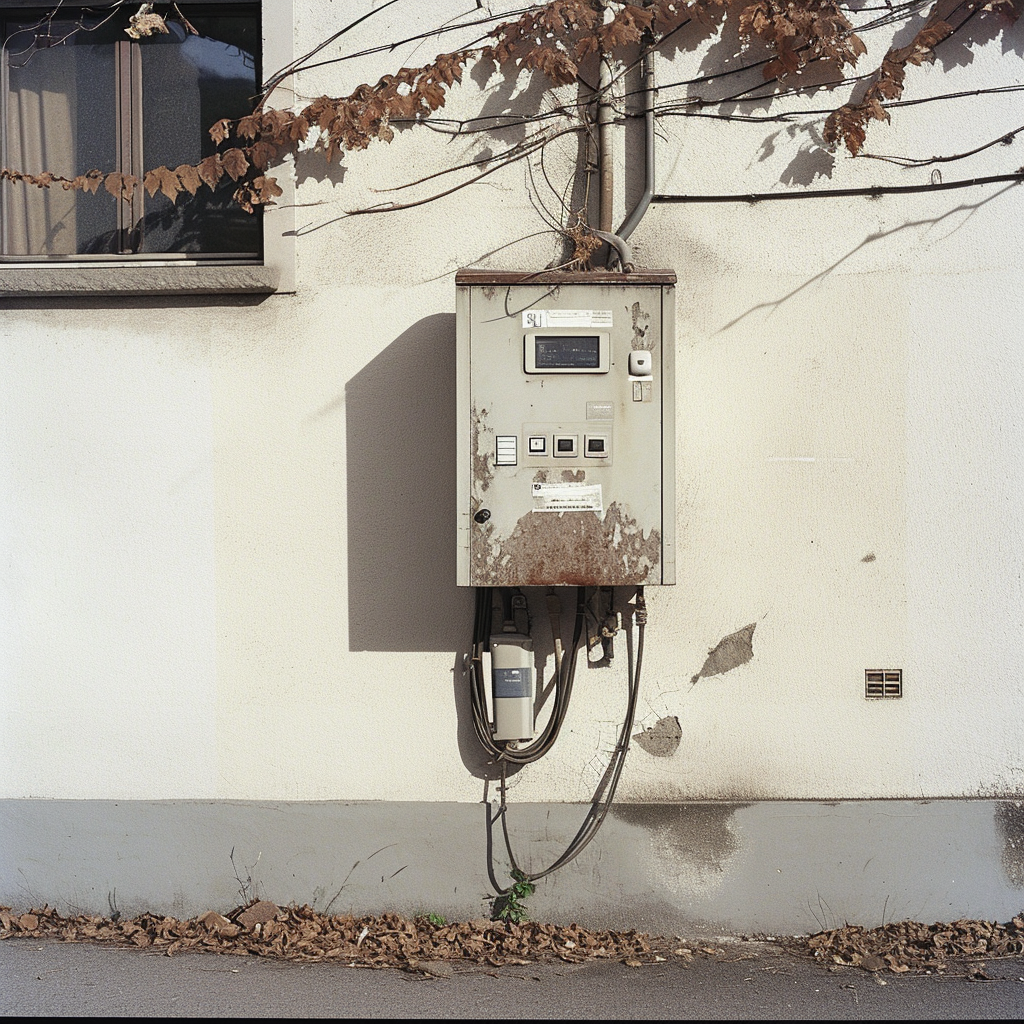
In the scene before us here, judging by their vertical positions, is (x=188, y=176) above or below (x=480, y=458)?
above

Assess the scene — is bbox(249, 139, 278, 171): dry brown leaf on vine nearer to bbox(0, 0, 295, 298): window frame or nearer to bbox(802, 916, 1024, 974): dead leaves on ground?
bbox(0, 0, 295, 298): window frame

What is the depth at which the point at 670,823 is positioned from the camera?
11.9ft

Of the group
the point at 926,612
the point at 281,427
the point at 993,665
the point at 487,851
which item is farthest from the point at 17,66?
the point at 993,665

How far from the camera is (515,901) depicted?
3.63 meters

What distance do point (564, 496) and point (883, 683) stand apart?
1.62 m

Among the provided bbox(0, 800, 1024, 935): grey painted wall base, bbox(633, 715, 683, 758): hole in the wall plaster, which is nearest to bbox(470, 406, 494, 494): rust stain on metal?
bbox(633, 715, 683, 758): hole in the wall plaster

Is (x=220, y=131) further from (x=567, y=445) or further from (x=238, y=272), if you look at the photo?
(x=567, y=445)

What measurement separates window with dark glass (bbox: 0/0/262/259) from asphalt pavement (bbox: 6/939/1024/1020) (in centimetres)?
295

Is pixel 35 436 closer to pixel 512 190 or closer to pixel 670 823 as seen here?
pixel 512 190

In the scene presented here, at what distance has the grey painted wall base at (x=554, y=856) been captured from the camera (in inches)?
141

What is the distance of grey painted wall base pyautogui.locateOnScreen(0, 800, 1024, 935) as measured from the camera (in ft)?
11.8

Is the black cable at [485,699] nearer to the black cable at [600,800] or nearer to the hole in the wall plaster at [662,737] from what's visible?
the black cable at [600,800]

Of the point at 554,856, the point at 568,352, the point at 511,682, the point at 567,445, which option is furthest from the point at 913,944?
the point at 568,352

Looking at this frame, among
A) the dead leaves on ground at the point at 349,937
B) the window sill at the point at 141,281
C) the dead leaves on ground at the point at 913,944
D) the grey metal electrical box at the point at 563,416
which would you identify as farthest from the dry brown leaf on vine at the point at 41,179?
the dead leaves on ground at the point at 913,944
